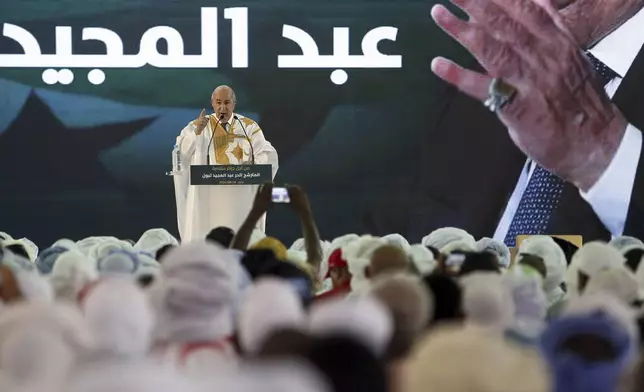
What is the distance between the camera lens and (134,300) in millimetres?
1375

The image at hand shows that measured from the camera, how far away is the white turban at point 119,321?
4.28ft

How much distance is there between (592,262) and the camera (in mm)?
2467

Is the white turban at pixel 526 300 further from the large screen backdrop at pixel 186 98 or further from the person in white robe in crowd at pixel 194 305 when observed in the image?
the large screen backdrop at pixel 186 98

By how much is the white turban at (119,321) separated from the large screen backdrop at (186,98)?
641 cm

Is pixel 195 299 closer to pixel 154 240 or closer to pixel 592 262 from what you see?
pixel 592 262

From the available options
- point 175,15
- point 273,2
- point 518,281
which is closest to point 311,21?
point 273,2

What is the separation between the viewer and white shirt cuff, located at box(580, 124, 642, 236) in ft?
25.6

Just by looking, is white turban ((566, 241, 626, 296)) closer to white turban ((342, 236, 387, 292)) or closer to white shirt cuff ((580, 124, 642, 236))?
white turban ((342, 236, 387, 292))

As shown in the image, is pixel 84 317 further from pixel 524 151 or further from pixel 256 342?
pixel 524 151

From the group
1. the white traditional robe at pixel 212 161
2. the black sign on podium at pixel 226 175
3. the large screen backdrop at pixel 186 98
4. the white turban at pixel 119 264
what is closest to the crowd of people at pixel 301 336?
the white turban at pixel 119 264

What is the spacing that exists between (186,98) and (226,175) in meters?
2.57

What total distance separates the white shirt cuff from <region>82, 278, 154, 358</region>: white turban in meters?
6.78

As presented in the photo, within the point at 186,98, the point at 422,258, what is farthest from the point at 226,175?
the point at 186,98

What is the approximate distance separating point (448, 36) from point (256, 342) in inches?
262
